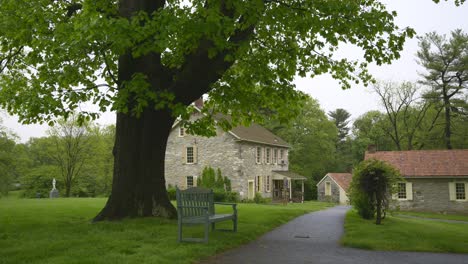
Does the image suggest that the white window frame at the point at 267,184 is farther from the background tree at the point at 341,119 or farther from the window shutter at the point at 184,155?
the background tree at the point at 341,119

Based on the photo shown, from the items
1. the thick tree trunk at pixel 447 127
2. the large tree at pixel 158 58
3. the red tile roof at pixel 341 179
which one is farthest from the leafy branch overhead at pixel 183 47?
the red tile roof at pixel 341 179

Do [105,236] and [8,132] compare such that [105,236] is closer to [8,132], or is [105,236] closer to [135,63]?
[135,63]

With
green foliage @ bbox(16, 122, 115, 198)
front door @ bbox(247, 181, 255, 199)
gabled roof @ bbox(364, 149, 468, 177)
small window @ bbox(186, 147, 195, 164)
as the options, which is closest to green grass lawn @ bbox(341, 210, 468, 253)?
gabled roof @ bbox(364, 149, 468, 177)

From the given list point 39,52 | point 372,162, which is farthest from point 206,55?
point 372,162

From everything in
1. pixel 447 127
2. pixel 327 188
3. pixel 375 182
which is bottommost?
pixel 327 188

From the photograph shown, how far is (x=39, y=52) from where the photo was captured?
37.0 feet

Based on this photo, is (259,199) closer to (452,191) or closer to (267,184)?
(267,184)

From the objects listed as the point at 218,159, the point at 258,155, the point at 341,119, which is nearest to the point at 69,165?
the point at 218,159

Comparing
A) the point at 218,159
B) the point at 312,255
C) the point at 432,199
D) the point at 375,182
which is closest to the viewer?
the point at 312,255

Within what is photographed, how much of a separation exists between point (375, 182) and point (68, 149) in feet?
146

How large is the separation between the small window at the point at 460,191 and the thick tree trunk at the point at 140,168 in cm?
2873

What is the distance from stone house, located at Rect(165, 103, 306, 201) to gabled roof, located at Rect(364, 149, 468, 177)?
9.96m

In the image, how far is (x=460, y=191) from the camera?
110 ft

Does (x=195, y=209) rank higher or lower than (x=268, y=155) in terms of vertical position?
lower
